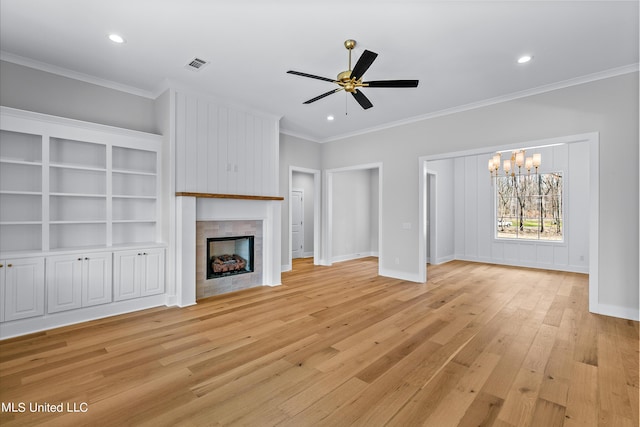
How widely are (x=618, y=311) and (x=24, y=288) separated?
689 centimetres

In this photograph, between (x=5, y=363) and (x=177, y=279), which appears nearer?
(x=5, y=363)

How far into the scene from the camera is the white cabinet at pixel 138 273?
3709mm

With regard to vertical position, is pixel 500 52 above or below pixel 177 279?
above

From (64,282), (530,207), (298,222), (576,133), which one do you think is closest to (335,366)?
(64,282)

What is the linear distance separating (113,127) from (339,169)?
4.41 m

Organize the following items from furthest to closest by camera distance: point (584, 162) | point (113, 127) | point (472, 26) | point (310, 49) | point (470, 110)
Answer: point (584, 162) < point (470, 110) < point (113, 127) < point (310, 49) < point (472, 26)

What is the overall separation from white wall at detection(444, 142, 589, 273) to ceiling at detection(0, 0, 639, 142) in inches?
117

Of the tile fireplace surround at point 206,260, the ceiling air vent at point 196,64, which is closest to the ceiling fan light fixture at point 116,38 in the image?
the ceiling air vent at point 196,64

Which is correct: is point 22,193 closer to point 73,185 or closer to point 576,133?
point 73,185

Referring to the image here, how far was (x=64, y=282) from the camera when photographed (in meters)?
3.33

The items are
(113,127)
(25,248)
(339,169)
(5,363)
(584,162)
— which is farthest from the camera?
(339,169)

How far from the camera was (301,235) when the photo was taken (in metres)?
8.46

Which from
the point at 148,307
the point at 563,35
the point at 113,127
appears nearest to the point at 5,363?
the point at 148,307

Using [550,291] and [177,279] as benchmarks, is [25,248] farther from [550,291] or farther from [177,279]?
[550,291]
